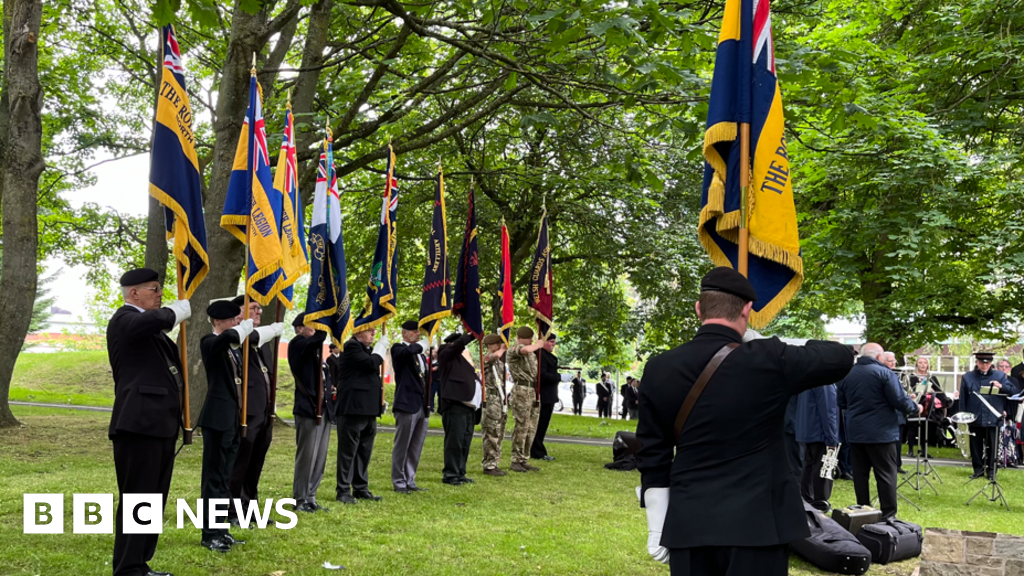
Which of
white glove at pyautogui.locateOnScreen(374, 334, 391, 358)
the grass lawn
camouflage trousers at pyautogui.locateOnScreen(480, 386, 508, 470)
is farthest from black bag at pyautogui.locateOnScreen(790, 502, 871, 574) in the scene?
camouflage trousers at pyautogui.locateOnScreen(480, 386, 508, 470)

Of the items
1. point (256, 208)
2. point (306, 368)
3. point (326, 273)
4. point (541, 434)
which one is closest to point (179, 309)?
point (256, 208)

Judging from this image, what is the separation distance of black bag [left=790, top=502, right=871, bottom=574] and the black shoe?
475 centimetres

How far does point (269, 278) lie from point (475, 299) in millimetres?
4912

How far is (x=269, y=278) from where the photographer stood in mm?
7098

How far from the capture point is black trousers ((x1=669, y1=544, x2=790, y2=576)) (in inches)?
127

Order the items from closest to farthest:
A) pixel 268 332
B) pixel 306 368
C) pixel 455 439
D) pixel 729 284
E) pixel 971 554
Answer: pixel 729 284, pixel 971 554, pixel 268 332, pixel 306 368, pixel 455 439

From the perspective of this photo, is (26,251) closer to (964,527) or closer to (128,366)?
(128,366)

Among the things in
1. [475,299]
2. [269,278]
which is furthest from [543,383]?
[269,278]

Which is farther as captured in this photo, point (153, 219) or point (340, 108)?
point (153, 219)

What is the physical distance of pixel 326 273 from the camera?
338 inches

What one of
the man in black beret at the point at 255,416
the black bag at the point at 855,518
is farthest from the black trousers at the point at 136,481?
the black bag at the point at 855,518

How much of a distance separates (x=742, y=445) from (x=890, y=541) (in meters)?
5.12

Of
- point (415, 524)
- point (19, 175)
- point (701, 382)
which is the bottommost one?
point (415, 524)

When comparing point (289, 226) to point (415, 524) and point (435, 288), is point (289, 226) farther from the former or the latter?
point (435, 288)
